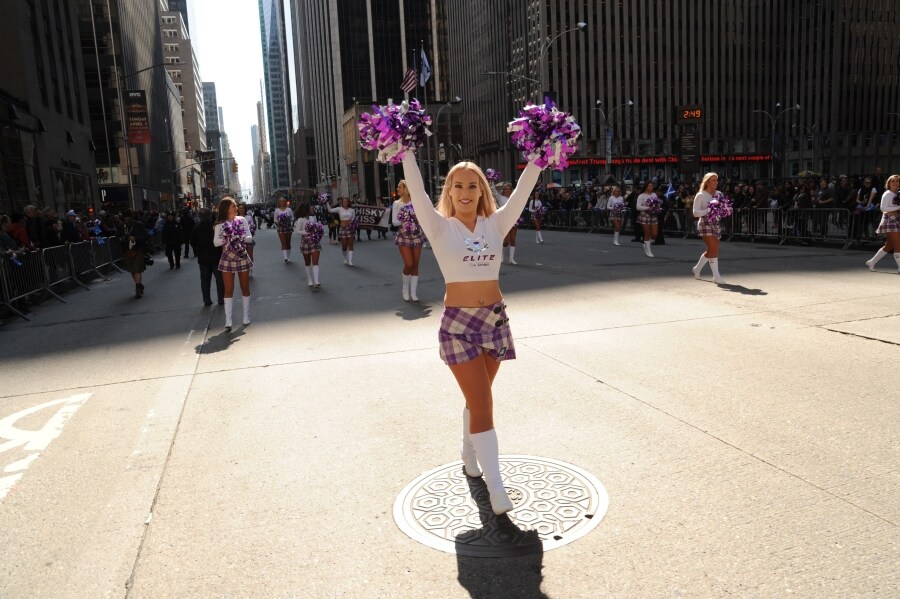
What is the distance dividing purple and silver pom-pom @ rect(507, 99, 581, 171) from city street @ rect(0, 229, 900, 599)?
1931mm

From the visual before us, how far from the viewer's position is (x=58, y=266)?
51.3ft

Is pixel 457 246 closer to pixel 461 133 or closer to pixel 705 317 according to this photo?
pixel 705 317

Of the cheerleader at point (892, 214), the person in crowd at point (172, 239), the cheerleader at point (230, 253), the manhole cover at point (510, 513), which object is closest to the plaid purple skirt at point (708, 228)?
the cheerleader at point (892, 214)

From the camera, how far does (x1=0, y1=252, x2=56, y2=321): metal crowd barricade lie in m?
12.2

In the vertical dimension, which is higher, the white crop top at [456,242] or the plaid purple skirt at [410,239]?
the white crop top at [456,242]

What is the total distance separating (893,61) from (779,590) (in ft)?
363

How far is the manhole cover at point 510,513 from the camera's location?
3.41 m

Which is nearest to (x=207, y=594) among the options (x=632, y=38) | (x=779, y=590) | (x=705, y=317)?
(x=779, y=590)

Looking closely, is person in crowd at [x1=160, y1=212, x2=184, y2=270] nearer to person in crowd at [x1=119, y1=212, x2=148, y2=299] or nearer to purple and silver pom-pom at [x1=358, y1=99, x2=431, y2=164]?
person in crowd at [x1=119, y1=212, x2=148, y2=299]

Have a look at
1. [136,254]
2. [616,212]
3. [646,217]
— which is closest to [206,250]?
[136,254]

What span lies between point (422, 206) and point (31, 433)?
158 inches

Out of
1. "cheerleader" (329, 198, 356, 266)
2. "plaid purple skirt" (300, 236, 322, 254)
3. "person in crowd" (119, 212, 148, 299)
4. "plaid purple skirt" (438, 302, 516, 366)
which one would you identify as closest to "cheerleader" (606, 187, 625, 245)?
"cheerleader" (329, 198, 356, 266)

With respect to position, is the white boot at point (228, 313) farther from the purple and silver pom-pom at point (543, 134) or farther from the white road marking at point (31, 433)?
the purple and silver pom-pom at point (543, 134)

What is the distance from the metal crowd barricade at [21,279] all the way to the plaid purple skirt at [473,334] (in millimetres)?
11172
